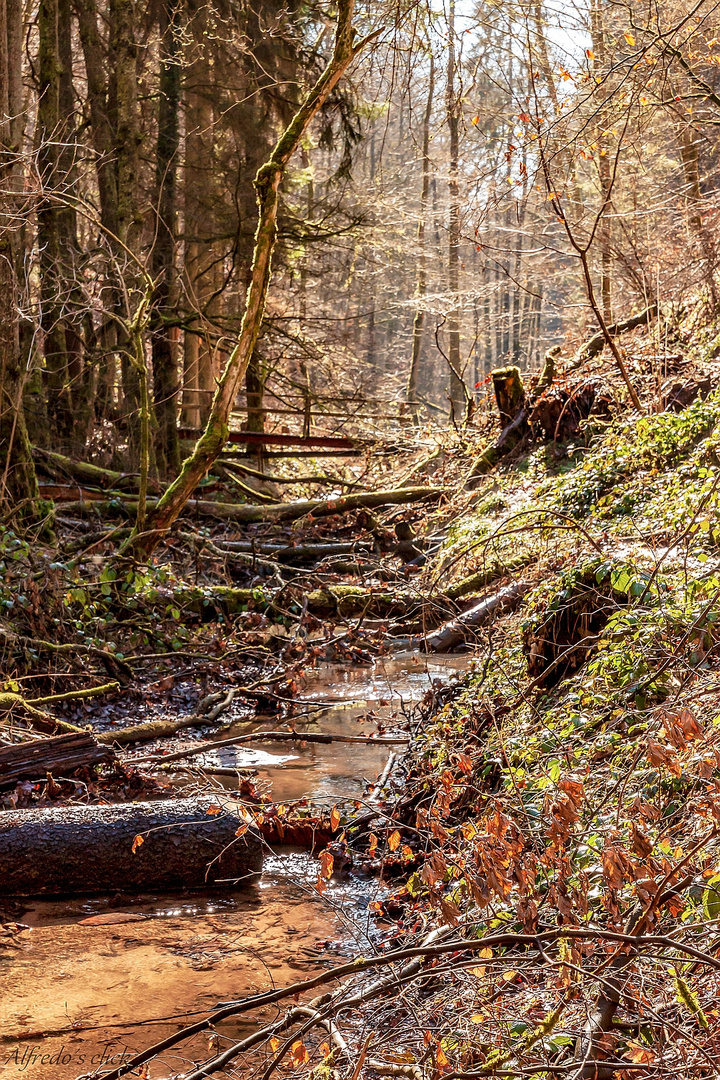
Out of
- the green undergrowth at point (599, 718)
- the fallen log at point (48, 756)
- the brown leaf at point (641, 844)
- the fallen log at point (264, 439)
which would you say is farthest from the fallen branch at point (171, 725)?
the fallen log at point (264, 439)

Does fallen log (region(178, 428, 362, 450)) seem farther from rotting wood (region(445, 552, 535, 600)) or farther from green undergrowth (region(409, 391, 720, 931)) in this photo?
green undergrowth (region(409, 391, 720, 931))

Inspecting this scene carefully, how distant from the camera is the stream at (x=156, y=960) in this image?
415 centimetres

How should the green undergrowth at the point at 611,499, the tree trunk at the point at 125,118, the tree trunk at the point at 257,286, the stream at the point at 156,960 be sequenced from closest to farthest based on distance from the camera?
the stream at the point at 156,960
the green undergrowth at the point at 611,499
the tree trunk at the point at 257,286
the tree trunk at the point at 125,118

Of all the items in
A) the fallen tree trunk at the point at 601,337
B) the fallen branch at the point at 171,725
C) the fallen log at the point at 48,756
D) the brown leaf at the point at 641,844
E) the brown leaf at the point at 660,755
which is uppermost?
the fallen tree trunk at the point at 601,337

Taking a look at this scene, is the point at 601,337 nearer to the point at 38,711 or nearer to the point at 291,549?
the point at 291,549

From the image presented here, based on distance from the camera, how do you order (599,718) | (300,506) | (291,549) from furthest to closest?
1. (300,506)
2. (291,549)
3. (599,718)

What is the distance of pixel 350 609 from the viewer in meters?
11.2

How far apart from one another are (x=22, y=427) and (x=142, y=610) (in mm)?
2434

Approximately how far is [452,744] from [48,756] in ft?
9.50

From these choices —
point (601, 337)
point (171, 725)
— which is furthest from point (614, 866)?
point (601, 337)

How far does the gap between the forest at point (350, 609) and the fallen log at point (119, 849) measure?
24 millimetres

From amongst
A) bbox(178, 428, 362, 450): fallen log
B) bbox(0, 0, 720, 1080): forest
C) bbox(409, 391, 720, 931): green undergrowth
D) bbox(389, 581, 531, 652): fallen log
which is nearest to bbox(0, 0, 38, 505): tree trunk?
bbox(0, 0, 720, 1080): forest

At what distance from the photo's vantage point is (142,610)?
34.2ft

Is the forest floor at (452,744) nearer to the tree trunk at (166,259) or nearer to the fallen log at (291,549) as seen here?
the fallen log at (291,549)
